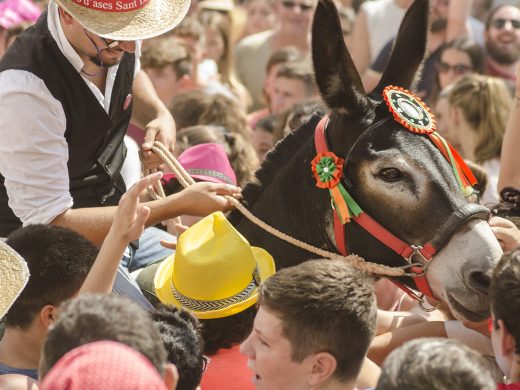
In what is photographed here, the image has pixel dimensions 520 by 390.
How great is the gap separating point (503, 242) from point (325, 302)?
1.29 m

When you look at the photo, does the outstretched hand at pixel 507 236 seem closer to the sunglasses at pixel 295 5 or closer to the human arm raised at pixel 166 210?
the human arm raised at pixel 166 210

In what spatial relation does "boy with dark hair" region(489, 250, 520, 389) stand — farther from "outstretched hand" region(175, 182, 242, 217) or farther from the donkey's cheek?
"outstretched hand" region(175, 182, 242, 217)

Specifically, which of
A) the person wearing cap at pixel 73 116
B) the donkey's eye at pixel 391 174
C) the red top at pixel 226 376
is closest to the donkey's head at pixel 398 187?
the donkey's eye at pixel 391 174

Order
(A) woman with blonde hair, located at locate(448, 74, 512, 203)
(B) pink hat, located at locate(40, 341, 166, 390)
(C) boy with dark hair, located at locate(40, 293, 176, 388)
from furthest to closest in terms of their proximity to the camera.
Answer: (A) woman with blonde hair, located at locate(448, 74, 512, 203), (C) boy with dark hair, located at locate(40, 293, 176, 388), (B) pink hat, located at locate(40, 341, 166, 390)

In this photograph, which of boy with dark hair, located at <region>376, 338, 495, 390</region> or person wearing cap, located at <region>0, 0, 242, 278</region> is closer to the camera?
boy with dark hair, located at <region>376, 338, 495, 390</region>

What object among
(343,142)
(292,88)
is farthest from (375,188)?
(292,88)

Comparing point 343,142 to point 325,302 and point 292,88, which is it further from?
point 292,88

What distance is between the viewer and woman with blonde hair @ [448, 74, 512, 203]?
8289 mm

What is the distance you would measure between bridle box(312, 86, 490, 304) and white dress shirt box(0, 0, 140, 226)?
1.13 meters

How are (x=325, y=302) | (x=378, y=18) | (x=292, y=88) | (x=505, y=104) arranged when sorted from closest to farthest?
(x=325, y=302), (x=505, y=104), (x=292, y=88), (x=378, y=18)

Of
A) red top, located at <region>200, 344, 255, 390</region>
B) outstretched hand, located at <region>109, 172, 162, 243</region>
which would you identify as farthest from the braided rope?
outstretched hand, located at <region>109, 172, 162, 243</region>

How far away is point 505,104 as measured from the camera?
27.7 ft

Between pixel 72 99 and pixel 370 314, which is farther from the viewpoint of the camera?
pixel 72 99

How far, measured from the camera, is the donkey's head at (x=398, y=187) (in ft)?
15.2
